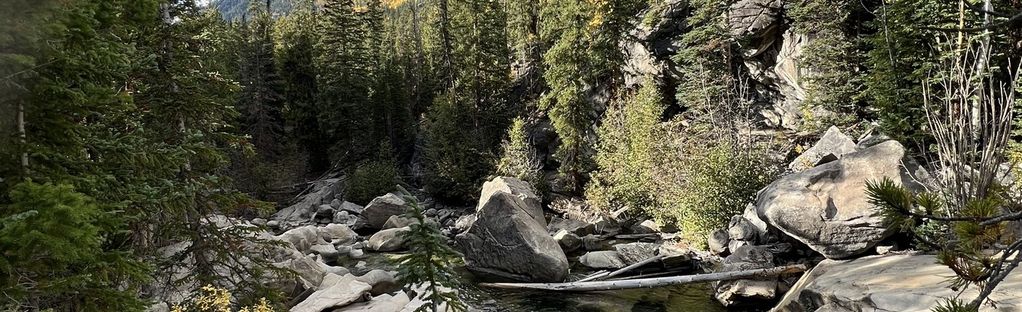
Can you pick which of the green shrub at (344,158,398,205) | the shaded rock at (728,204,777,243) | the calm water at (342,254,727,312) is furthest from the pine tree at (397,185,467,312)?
the green shrub at (344,158,398,205)

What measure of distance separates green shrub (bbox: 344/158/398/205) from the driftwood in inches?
726

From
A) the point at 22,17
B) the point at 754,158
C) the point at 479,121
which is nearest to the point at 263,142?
the point at 479,121

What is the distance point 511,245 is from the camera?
47.7 feet

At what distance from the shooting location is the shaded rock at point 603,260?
14797 mm

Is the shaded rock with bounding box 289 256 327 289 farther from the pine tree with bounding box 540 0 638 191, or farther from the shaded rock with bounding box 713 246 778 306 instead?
the pine tree with bounding box 540 0 638 191

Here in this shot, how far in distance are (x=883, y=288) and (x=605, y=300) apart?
6101 millimetres

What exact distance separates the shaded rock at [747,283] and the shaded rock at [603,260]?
3229mm

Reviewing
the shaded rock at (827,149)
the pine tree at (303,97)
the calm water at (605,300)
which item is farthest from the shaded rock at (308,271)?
the pine tree at (303,97)

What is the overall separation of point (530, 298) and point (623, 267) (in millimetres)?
2934

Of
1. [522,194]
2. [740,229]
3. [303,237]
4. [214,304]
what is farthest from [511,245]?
[214,304]

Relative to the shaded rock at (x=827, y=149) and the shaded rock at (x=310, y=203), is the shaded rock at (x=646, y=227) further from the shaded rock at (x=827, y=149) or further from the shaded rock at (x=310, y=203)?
the shaded rock at (x=310, y=203)

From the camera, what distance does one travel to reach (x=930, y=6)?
13.7 meters

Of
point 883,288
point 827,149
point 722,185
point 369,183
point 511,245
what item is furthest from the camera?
point 369,183

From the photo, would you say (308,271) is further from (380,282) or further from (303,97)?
(303,97)
